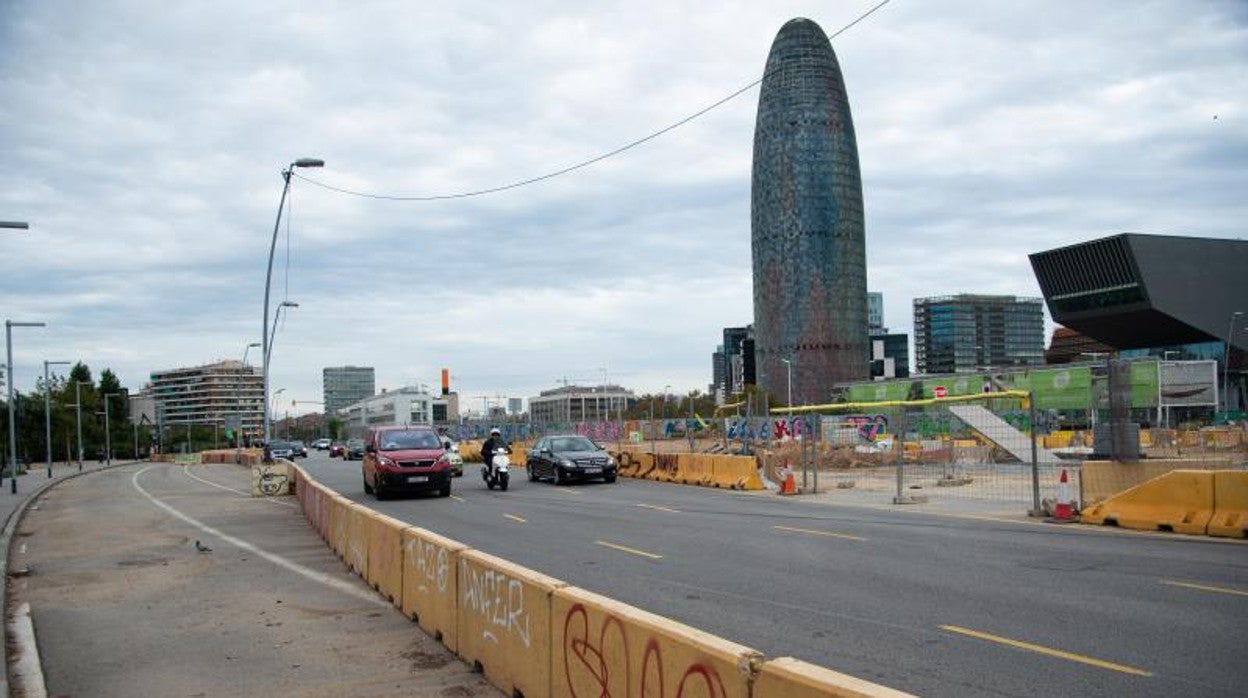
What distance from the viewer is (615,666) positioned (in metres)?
5.52

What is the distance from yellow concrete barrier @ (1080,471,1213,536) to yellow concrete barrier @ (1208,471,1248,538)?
11cm

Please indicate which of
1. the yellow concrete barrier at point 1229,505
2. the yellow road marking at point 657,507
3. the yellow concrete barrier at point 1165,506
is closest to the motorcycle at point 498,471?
the yellow road marking at point 657,507

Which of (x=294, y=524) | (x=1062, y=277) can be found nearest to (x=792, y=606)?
(x=294, y=524)

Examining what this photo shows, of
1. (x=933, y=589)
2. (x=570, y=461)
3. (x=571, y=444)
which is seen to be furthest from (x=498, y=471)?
(x=933, y=589)

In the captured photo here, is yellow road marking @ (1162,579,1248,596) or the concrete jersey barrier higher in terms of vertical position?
the concrete jersey barrier

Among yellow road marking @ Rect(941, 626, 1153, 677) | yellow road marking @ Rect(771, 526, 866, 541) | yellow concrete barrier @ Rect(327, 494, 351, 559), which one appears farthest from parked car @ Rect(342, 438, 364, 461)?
yellow road marking @ Rect(941, 626, 1153, 677)

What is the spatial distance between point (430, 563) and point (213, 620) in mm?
2781

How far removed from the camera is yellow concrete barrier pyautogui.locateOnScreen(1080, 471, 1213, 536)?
14.8 meters

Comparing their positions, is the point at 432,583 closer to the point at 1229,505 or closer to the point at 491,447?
the point at 1229,505

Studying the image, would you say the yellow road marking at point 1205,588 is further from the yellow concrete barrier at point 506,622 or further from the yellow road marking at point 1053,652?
the yellow concrete barrier at point 506,622

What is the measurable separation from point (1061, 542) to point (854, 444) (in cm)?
2016

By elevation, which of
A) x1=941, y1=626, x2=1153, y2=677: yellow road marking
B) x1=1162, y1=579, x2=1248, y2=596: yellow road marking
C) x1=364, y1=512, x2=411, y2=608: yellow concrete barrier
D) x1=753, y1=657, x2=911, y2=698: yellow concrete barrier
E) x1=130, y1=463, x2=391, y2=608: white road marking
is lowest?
x1=130, y1=463, x2=391, y2=608: white road marking

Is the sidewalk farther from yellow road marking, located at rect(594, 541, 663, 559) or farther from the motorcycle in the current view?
the motorcycle

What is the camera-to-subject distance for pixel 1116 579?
10.9 m
